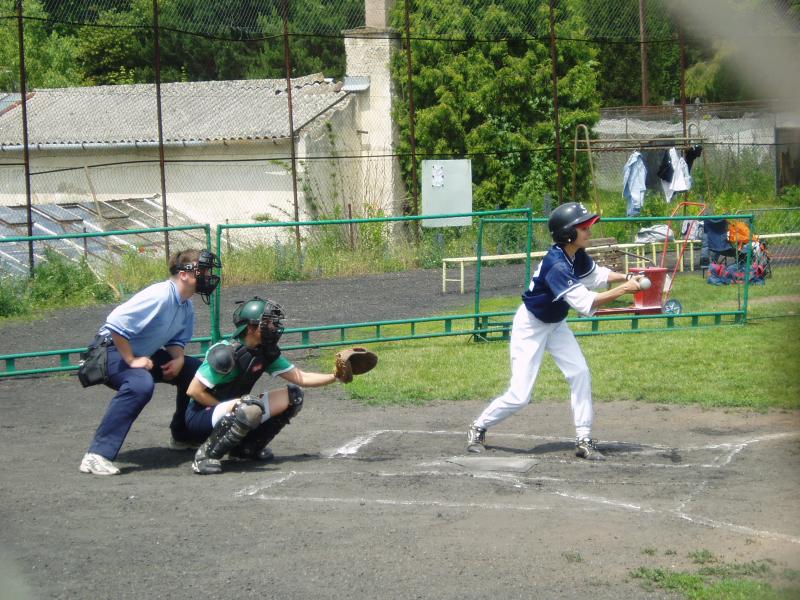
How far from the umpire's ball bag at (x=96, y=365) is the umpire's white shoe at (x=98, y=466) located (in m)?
0.53

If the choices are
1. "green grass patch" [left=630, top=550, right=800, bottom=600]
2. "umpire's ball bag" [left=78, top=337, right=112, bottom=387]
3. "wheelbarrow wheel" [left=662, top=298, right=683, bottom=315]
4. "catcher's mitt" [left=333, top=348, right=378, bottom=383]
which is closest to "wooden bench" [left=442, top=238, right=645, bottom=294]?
"wheelbarrow wheel" [left=662, top=298, right=683, bottom=315]

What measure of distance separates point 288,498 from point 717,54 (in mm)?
5750

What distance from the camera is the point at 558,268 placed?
727 centimetres

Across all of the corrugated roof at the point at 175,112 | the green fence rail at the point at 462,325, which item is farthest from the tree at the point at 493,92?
the green fence rail at the point at 462,325

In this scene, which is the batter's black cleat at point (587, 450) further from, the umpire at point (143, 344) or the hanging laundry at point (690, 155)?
the hanging laundry at point (690, 155)

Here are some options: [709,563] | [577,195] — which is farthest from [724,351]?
[577,195]

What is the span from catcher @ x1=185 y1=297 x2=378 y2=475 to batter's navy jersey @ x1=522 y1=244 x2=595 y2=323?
126 centimetres

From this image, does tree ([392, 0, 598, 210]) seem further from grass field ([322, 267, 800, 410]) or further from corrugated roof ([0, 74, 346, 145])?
grass field ([322, 267, 800, 410])

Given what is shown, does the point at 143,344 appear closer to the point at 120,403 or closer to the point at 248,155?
the point at 120,403

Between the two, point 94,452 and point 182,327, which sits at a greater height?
point 182,327

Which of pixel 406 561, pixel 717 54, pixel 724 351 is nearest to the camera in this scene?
pixel 717 54

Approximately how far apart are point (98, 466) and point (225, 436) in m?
0.94

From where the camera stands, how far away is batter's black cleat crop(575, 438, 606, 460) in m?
7.47

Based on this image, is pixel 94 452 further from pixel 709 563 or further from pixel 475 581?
pixel 709 563
